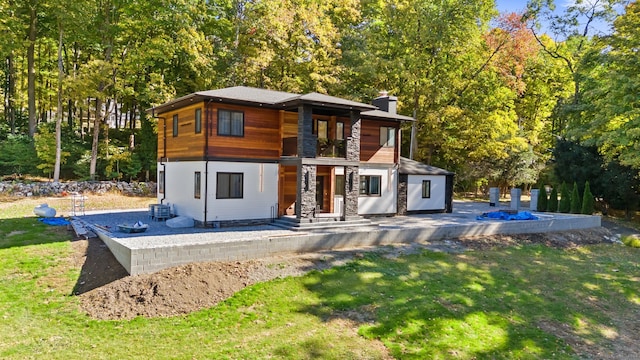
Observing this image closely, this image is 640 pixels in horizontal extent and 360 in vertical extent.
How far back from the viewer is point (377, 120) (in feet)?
65.7

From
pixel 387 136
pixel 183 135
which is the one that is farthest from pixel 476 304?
pixel 183 135

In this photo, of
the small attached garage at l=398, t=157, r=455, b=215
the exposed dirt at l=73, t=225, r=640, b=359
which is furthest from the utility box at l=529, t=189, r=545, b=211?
the exposed dirt at l=73, t=225, r=640, b=359

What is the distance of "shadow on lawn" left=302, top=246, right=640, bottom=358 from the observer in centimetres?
881

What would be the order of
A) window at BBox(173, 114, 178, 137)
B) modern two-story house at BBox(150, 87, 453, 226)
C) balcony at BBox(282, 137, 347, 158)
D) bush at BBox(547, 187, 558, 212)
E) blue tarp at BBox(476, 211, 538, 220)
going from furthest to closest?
bush at BBox(547, 187, 558, 212) → blue tarp at BBox(476, 211, 538, 220) → window at BBox(173, 114, 178, 137) → balcony at BBox(282, 137, 347, 158) → modern two-story house at BBox(150, 87, 453, 226)

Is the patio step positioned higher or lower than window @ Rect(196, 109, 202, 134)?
lower

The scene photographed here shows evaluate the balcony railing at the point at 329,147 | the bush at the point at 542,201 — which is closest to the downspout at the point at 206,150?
the balcony railing at the point at 329,147

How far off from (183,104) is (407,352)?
1288cm

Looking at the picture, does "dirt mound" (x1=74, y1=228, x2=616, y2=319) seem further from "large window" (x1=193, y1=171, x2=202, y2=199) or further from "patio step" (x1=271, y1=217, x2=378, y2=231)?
"large window" (x1=193, y1=171, x2=202, y2=199)

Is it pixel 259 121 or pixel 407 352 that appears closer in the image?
pixel 407 352

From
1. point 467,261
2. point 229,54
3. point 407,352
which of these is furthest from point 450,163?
point 407,352

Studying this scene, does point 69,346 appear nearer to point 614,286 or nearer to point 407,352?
point 407,352

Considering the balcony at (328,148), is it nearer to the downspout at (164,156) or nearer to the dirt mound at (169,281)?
the dirt mound at (169,281)

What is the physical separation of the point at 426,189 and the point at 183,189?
12506mm

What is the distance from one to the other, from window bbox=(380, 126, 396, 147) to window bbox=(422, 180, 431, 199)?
3.05 meters
